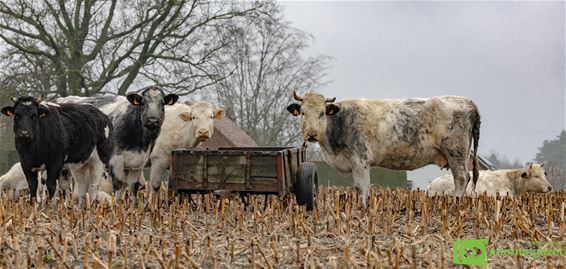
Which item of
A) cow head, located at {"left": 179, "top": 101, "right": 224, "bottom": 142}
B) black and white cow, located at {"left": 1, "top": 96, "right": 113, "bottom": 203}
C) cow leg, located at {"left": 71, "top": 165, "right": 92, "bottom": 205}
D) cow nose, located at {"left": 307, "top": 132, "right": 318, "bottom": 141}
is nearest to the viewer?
black and white cow, located at {"left": 1, "top": 96, "right": 113, "bottom": 203}

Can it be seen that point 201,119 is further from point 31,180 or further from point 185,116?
point 31,180

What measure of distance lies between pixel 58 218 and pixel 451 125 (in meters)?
6.53

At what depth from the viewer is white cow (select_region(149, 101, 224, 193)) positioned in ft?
34.2

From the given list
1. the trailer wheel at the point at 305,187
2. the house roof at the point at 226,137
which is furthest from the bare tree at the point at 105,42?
the trailer wheel at the point at 305,187

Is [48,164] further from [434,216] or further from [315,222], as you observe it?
[434,216]

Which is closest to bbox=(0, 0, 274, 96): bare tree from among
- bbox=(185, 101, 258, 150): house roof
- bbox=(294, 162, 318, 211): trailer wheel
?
bbox=(185, 101, 258, 150): house roof

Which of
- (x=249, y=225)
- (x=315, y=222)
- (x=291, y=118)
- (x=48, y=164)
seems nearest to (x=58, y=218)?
(x=48, y=164)

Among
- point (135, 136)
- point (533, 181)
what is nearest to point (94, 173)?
point (135, 136)

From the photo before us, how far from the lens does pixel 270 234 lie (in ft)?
20.2

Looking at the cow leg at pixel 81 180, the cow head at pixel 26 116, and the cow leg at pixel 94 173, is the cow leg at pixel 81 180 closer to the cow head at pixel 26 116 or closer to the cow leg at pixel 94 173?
the cow leg at pixel 94 173

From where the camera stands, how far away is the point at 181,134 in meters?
10.8

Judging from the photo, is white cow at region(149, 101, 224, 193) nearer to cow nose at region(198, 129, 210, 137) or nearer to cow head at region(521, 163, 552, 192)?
cow nose at region(198, 129, 210, 137)
